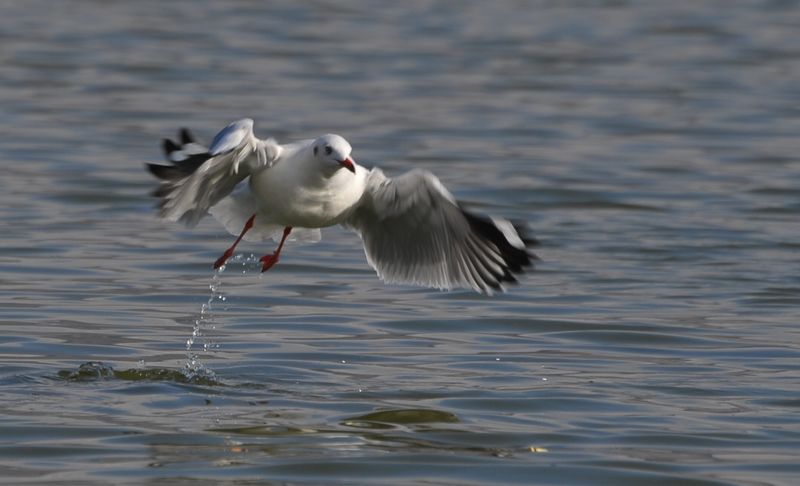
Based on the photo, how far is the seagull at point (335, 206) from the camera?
7.91 meters

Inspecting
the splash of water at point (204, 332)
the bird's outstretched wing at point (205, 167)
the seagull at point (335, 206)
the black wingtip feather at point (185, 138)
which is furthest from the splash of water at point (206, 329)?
the black wingtip feather at point (185, 138)

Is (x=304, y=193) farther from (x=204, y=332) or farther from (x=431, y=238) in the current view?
(x=204, y=332)

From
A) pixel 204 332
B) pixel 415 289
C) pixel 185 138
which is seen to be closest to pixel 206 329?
pixel 204 332

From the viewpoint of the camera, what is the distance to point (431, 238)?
916 centimetres

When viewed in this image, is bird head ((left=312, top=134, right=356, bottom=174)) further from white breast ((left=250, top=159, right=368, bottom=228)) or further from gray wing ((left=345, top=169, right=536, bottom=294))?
gray wing ((left=345, top=169, right=536, bottom=294))

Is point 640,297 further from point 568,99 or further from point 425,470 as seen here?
point 568,99

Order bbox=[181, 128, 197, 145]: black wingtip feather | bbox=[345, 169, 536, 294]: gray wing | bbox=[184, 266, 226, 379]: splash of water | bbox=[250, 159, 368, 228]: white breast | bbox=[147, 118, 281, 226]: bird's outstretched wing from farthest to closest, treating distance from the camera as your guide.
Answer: bbox=[184, 266, 226, 379]: splash of water → bbox=[345, 169, 536, 294]: gray wing → bbox=[250, 159, 368, 228]: white breast → bbox=[181, 128, 197, 145]: black wingtip feather → bbox=[147, 118, 281, 226]: bird's outstretched wing

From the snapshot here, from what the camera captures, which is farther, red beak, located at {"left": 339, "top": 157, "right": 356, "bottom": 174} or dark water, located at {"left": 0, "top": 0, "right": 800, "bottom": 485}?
red beak, located at {"left": 339, "top": 157, "right": 356, "bottom": 174}

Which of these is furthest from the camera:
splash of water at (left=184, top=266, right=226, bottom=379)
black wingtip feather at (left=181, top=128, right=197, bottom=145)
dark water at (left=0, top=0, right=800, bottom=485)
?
splash of water at (left=184, top=266, right=226, bottom=379)

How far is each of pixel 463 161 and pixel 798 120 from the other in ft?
14.4

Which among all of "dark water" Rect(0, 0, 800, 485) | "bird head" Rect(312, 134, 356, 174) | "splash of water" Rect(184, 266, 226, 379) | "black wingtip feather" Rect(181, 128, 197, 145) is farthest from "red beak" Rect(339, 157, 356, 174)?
"splash of water" Rect(184, 266, 226, 379)

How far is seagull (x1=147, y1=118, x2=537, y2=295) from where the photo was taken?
25.9ft

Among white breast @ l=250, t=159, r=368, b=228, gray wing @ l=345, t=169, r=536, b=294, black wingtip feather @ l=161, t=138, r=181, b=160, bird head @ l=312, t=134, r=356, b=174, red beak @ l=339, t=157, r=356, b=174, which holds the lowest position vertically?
gray wing @ l=345, t=169, r=536, b=294

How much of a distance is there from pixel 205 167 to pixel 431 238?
5.75ft
